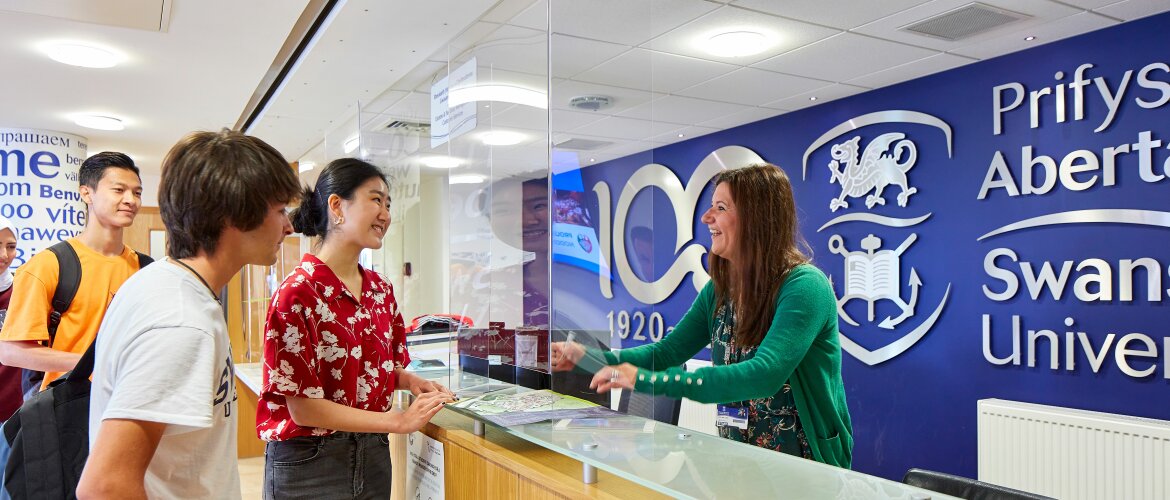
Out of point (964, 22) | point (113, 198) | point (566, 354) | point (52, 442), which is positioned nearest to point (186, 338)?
point (52, 442)

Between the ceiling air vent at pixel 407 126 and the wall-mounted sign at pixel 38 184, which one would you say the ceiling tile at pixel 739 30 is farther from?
the wall-mounted sign at pixel 38 184

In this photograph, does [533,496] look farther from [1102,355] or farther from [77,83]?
[77,83]

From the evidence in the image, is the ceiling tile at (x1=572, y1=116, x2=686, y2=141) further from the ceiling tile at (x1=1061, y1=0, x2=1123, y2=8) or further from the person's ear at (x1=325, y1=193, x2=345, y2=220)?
the ceiling tile at (x1=1061, y1=0, x2=1123, y2=8)

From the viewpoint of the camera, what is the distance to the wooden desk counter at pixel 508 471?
1568 millimetres

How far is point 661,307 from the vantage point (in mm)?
7551

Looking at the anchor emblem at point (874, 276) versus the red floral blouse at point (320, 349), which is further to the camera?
the anchor emblem at point (874, 276)

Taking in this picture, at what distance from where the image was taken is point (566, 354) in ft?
6.87

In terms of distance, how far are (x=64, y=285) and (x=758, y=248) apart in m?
2.33

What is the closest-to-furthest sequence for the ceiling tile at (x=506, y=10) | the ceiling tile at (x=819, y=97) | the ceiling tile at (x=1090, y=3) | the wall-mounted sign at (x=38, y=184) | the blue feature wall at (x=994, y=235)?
1. the ceiling tile at (x=506, y=10)
2. the ceiling tile at (x=1090, y=3)
3. the blue feature wall at (x=994, y=235)
4. the ceiling tile at (x=819, y=97)
5. the wall-mounted sign at (x=38, y=184)

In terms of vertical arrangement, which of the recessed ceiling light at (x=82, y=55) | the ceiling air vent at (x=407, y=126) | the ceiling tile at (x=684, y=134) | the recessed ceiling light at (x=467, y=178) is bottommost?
the recessed ceiling light at (x=467, y=178)

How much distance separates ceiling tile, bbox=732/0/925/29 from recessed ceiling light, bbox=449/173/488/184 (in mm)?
1893

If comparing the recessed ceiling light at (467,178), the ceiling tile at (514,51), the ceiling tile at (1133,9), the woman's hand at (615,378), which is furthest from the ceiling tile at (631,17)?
the ceiling tile at (1133,9)

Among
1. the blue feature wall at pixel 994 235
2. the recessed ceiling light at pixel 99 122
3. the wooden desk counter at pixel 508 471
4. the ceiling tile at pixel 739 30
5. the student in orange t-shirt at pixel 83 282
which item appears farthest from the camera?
the recessed ceiling light at pixel 99 122

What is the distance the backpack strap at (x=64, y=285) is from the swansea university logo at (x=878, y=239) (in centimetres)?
479
